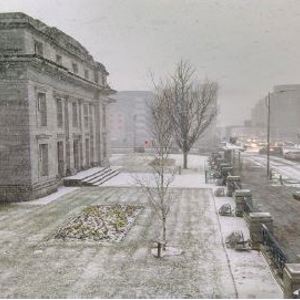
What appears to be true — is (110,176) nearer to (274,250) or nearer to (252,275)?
(274,250)

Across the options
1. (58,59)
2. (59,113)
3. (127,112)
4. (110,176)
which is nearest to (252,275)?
(59,113)

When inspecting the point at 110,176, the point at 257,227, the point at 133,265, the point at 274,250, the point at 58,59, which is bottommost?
the point at 133,265

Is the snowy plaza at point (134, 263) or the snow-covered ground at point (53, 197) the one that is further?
the snow-covered ground at point (53, 197)

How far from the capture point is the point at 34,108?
964 inches

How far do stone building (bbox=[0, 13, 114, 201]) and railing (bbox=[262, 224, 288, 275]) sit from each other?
595 inches

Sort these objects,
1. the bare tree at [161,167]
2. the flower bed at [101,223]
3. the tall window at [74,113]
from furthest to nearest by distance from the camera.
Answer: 1. the tall window at [74,113]
2. the flower bed at [101,223]
3. the bare tree at [161,167]

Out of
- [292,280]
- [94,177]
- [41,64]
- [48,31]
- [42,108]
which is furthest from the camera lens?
[94,177]

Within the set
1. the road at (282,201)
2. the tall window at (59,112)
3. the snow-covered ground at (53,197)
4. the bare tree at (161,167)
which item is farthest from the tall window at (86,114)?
the road at (282,201)

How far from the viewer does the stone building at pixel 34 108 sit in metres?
23.6

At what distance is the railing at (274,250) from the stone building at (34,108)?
595 inches

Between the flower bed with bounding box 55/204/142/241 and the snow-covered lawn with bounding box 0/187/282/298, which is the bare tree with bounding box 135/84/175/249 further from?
the flower bed with bounding box 55/204/142/241

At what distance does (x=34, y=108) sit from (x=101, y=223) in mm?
→ 10020

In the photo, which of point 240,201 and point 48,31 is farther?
point 48,31

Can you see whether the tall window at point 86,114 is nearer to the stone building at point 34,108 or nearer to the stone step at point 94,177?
the stone building at point 34,108
